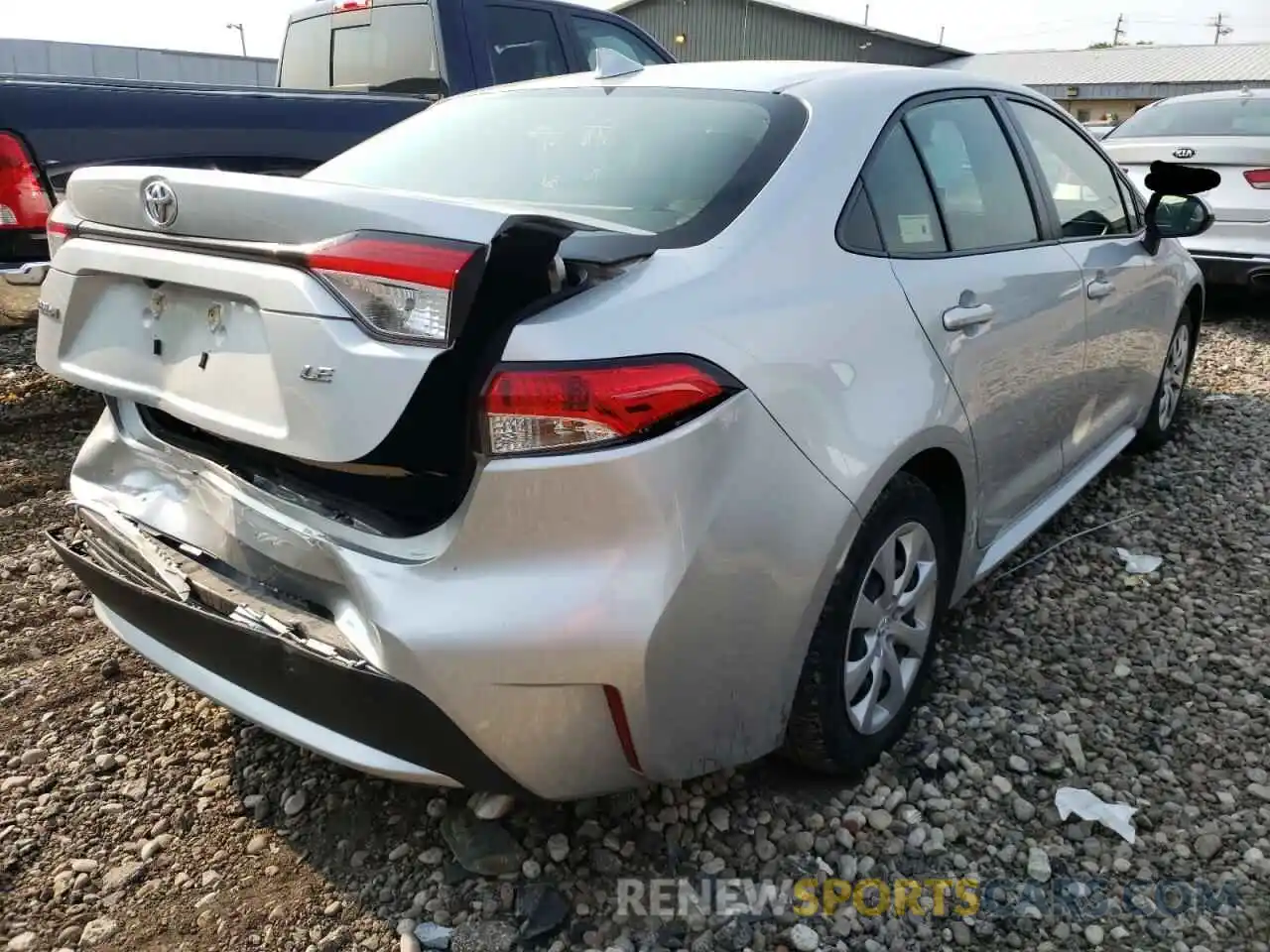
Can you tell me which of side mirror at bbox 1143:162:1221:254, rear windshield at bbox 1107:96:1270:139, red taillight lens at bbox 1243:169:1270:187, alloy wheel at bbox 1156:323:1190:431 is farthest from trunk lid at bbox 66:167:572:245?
rear windshield at bbox 1107:96:1270:139

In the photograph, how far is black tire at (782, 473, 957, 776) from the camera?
82.4 inches

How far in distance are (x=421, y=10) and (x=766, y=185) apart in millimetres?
4203

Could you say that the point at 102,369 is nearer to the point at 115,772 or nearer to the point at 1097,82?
the point at 115,772

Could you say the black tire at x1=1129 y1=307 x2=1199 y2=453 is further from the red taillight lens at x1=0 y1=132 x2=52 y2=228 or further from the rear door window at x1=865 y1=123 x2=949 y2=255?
the red taillight lens at x1=0 y1=132 x2=52 y2=228

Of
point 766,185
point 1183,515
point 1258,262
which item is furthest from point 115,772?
point 1258,262

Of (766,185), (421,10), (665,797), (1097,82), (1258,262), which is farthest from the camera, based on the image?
(1097,82)

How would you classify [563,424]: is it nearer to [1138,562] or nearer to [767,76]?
[767,76]

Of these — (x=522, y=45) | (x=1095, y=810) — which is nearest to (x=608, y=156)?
(x=1095, y=810)

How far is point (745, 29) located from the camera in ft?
117

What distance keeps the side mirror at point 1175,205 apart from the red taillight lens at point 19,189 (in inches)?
164

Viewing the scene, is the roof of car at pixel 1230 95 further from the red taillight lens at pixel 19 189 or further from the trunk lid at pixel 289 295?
the trunk lid at pixel 289 295

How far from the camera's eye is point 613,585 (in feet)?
5.51

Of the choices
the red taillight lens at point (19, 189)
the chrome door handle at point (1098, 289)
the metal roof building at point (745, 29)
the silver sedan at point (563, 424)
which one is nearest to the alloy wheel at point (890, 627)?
the silver sedan at point (563, 424)

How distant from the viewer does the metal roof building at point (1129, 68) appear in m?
40.1
